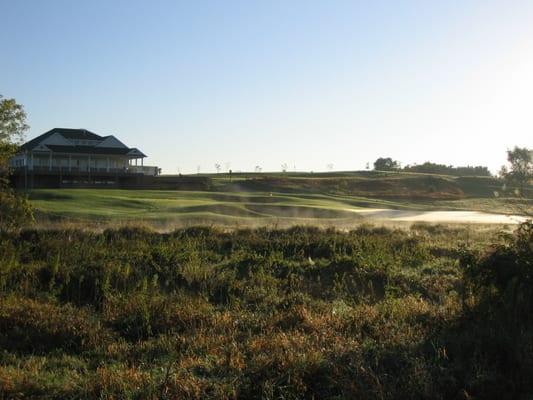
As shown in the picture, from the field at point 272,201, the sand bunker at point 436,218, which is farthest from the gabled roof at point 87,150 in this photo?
the sand bunker at point 436,218

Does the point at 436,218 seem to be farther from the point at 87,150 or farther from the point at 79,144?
the point at 79,144

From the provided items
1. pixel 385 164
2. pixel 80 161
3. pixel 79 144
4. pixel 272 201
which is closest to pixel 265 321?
pixel 272 201

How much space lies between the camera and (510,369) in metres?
6.14

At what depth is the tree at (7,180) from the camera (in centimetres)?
1345

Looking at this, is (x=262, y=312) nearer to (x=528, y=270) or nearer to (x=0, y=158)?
(x=528, y=270)

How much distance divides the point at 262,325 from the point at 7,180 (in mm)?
9198

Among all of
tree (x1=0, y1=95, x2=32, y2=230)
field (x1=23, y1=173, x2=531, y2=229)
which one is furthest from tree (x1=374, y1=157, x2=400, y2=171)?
tree (x1=0, y1=95, x2=32, y2=230)

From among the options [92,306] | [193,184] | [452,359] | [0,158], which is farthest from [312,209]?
[452,359]

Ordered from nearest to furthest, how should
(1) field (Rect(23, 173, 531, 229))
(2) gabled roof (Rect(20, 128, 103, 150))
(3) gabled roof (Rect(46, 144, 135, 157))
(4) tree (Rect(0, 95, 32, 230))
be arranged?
1. (4) tree (Rect(0, 95, 32, 230))
2. (1) field (Rect(23, 173, 531, 229))
3. (3) gabled roof (Rect(46, 144, 135, 157))
4. (2) gabled roof (Rect(20, 128, 103, 150))

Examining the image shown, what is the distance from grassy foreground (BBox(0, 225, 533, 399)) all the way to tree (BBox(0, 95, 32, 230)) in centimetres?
83

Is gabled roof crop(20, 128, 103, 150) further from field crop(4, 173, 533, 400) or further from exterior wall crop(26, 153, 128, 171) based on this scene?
field crop(4, 173, 533, 400)

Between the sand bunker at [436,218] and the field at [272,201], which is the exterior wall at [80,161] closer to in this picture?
the field at [272,201]

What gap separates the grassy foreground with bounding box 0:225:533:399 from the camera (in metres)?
5.80

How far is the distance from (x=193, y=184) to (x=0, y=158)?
5291cm
